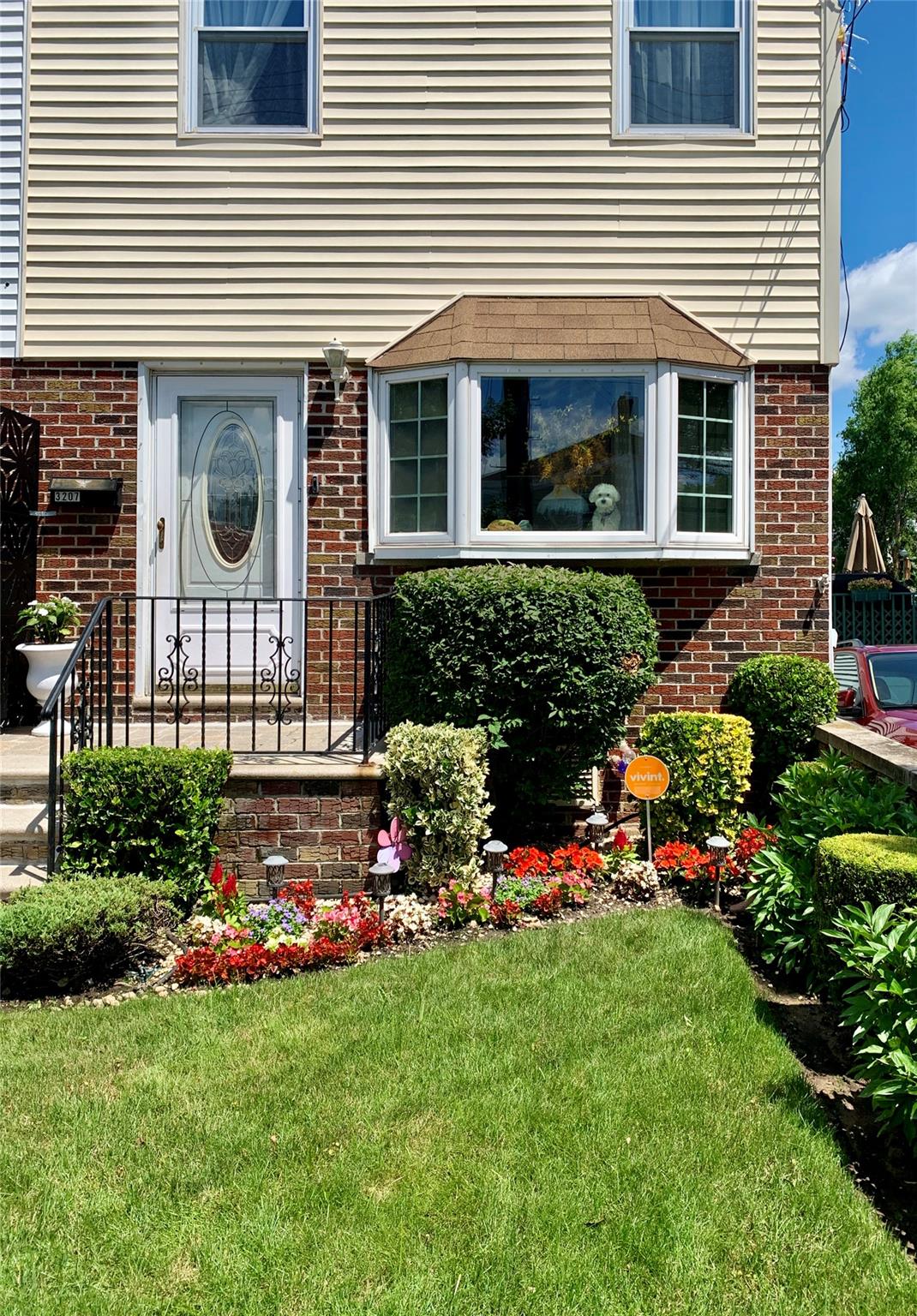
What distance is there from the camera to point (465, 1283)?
6.64 ft

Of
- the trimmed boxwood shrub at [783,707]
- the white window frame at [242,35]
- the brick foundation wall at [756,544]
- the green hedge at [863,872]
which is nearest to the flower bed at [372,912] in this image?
the trimmed boxwood shrub at [783,707]

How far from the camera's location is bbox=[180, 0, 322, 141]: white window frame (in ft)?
21.2

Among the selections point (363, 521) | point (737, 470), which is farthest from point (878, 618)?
point (363, 521)

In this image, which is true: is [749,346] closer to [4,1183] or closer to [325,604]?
[325,604]

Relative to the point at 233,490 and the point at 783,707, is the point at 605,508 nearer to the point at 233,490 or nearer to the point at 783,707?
the point at 783,707

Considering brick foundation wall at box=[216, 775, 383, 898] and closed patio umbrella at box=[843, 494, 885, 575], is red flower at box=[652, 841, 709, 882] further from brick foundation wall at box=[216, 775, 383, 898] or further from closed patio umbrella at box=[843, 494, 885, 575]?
closed patio umbrella at box=[843, 494, 885, 575]

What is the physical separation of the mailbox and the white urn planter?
1.09 m

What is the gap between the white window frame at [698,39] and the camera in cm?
648

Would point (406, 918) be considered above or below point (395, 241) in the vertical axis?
below

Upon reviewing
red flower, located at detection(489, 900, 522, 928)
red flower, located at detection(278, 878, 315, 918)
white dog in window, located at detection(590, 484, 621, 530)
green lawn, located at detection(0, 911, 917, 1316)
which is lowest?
green lawn, located at detection(0, 911, 917, 1316)

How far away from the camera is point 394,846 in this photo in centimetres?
469

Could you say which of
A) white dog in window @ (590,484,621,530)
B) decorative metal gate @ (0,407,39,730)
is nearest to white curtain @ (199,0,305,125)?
decorative metal gate @ (0,407,39,730)

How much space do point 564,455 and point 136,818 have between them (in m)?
3.78

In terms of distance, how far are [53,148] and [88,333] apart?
4.58ft
